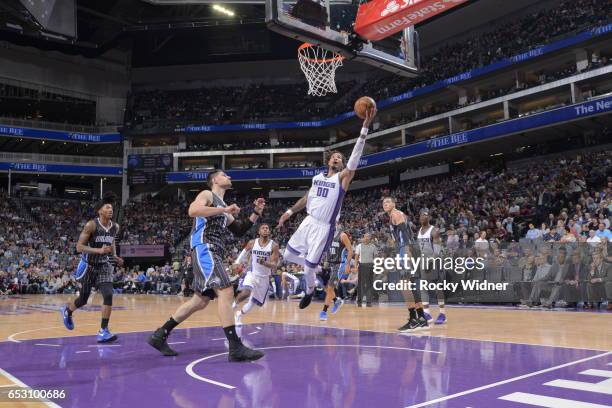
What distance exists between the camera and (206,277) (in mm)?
5320

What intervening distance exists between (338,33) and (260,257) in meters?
4.78

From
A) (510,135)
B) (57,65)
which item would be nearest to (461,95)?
→ (510,135)

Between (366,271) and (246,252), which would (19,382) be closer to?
(246,252)

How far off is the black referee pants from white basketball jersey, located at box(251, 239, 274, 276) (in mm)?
5715

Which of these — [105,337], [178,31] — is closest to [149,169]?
[178,31]

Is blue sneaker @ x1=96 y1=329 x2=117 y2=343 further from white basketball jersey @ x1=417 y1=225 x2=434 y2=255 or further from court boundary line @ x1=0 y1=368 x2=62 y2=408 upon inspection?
white basketball jersey @ x1=417 y1=225 x2=434 y2=255

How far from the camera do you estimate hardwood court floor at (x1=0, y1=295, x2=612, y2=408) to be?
12.2 ft

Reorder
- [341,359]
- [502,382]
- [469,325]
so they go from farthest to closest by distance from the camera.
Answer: [469,325], [341,359], [502,382]

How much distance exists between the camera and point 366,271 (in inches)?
565

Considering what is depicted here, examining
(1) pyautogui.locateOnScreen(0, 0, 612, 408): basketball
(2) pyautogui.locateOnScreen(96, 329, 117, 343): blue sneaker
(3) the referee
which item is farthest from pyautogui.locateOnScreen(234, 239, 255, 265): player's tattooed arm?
(3) the referee

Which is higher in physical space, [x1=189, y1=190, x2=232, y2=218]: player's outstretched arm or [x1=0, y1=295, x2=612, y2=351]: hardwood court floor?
[x1=189, y1=190, x2=232, y2=218]: player's outstretched arm

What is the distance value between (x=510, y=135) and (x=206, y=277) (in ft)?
81.7

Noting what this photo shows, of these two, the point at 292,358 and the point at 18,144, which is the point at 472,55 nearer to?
the point at 292,358

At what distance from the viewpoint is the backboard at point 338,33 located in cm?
937
